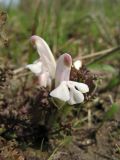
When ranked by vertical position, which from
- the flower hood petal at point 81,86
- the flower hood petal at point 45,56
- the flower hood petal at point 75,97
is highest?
the flower hood petal at point 45,56

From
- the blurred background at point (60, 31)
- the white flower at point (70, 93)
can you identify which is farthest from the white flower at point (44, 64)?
the blurred background at point (60, 31)

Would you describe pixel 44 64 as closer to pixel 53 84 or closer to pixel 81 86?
pixel 53 84

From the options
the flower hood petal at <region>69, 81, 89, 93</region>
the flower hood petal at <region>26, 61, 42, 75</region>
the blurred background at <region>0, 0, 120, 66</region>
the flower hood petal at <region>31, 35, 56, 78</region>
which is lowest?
the flower hood petal at <region>69, 81, 89, 93</region>

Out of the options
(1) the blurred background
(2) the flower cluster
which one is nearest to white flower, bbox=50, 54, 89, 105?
(2) the flower cluster

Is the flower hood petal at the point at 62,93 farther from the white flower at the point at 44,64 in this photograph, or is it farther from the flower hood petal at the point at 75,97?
the white flower at the point at 44,64

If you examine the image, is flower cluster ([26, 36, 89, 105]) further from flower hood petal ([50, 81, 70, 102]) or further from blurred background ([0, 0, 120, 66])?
blurred background ([0, 0, 120, 66])

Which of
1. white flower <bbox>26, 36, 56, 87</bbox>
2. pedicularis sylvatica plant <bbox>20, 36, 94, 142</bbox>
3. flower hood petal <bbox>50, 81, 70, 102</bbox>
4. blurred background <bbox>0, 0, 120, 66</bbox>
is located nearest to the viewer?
flower hood petal <bbox>50, 81, 70, 102</bbox>

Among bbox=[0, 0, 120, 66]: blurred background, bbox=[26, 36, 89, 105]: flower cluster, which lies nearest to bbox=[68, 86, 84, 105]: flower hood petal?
bbox=[26, 36, 89, 105]: flower cluster

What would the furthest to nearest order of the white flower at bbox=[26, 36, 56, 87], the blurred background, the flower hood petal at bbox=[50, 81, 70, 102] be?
1. the blurred background
2. the white flower at bbox=[26, 36, 56, 87]
3. the flower hood petal at bbox=[50, 81, 70, 102]

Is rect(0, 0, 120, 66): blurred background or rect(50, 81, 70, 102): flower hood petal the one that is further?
rect(0, 0, 120, 66): blurred background

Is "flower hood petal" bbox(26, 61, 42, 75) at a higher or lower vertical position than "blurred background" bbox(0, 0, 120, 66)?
lower
